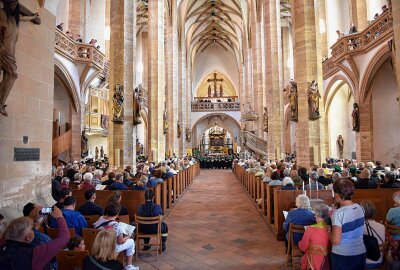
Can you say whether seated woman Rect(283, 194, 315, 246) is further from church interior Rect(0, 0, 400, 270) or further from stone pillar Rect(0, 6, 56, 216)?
stone pillar Rect(0, 6, 56, 216)

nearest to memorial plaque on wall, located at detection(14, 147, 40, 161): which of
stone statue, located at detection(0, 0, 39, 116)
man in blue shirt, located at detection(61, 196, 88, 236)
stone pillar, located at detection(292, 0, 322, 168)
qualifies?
stone statue, located at detection(0, 0, 39, 116)

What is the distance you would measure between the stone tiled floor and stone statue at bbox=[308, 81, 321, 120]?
360 cm

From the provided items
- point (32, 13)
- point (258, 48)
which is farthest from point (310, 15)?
point (258, 48)

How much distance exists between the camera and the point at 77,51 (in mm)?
13344

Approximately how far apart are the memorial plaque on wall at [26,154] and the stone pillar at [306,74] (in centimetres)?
803

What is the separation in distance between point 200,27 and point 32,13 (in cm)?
3208

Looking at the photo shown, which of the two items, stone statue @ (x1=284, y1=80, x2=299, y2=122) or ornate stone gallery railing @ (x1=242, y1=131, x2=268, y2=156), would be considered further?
ornate stone gallery railing @ (x1=242, y1=131, x2=268, y2=156)

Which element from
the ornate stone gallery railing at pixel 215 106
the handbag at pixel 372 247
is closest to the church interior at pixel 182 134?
the handbag at pixel 372 247

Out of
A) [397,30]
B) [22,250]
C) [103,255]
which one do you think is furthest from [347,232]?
[397,30]

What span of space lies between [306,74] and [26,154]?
8.71 metres

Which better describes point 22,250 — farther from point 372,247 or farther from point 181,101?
point 181,101

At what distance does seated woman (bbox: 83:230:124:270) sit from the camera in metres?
2.38

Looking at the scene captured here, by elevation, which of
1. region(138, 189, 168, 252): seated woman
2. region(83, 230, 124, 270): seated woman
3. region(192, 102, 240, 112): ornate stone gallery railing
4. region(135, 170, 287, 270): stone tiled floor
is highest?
region(192, 102, 240, 112): ornate stone gallery railing

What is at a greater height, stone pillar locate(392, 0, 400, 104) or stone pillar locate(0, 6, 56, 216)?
stone pillar locate(392, 0, 400, 104)
